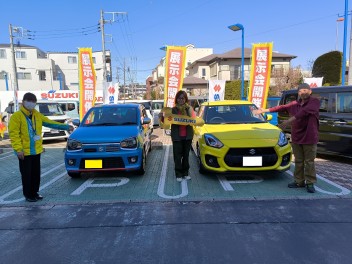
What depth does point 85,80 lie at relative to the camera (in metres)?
13.7

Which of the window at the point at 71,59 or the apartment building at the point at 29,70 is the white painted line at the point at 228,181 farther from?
the window at the point at 71,59

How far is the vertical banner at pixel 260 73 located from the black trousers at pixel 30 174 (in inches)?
374

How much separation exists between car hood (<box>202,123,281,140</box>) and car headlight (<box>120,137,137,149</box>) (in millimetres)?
1349

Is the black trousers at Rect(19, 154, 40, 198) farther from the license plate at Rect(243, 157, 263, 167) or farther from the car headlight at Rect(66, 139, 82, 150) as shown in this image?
the license plate at Rect(243, 157, 263, 167)

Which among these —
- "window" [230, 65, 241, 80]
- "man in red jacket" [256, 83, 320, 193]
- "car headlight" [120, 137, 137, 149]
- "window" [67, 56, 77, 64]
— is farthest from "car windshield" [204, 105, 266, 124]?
"window" [67, 56, 77, 64]

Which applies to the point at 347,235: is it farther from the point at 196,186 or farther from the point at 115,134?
the point at 115,134

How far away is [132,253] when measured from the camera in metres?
2.82

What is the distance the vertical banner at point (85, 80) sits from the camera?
44.4 feet

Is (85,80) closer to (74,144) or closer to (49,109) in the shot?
(49,109)

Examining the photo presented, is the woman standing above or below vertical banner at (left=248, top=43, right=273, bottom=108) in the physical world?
below

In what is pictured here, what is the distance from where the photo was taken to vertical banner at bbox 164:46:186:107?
11969mm

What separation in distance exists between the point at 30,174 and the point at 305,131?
14.0 ft

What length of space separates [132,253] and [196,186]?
2257 mm

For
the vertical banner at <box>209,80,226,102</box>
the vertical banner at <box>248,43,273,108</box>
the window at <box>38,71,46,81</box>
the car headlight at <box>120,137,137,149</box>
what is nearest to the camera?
the car headlight at <box>120,137,137,149</box>
